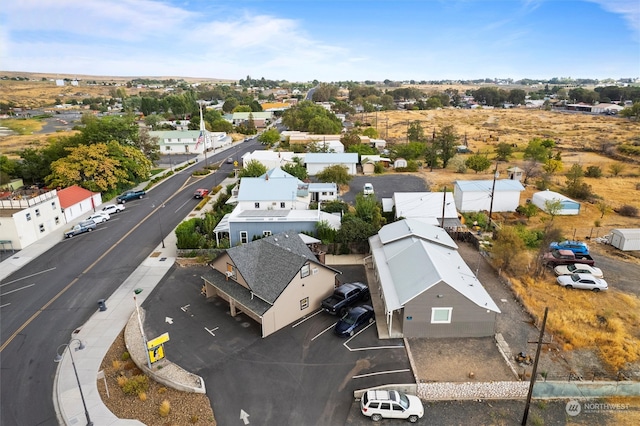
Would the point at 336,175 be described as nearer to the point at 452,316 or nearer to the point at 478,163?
the point at 478,163

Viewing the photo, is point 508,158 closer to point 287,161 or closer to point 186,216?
point 287,161

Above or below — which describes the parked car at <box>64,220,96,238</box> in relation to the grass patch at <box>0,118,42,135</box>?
below

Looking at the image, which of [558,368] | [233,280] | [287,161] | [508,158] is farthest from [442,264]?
[508,158]

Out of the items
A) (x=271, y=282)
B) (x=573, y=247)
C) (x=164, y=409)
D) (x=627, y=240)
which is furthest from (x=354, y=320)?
(x=627, y=240)

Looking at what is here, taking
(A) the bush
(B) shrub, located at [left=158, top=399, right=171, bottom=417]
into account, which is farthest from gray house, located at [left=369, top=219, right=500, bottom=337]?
(A) the bush

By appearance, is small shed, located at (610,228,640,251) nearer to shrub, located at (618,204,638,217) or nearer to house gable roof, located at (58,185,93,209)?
shrub, located at (618,204,638,217)

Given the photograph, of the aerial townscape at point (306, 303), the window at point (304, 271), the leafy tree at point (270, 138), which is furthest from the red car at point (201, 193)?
the leafy tree at point (270, 138)
